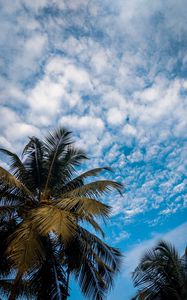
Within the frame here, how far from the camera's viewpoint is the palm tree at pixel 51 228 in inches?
400

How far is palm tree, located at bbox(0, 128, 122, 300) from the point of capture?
10.2 m

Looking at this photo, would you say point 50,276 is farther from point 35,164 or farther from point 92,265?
point 35,164

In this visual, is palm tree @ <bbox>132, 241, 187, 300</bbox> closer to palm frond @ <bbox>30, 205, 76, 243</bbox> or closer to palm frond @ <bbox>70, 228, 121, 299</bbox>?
palm frond @ <bbox>70, 228, 121, 299</bbox>

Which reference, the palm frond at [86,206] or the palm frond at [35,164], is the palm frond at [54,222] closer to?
the palm frond at [86,206]

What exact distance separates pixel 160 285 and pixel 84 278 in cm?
415

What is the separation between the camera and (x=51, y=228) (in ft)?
31.3

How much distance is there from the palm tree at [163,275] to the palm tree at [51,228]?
2.70 metres

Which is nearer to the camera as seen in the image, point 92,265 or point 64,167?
point 92,265

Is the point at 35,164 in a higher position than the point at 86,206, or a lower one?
higher

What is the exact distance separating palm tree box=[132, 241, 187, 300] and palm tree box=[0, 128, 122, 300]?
270 cm

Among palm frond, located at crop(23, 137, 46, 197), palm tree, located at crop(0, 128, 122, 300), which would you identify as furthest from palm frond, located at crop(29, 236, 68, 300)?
palm frond, located at crop(23, 137, 46, 197)

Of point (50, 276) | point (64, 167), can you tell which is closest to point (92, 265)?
point (50, 276)

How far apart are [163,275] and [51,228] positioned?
290 inches

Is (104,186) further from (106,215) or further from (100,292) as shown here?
(100,292)
